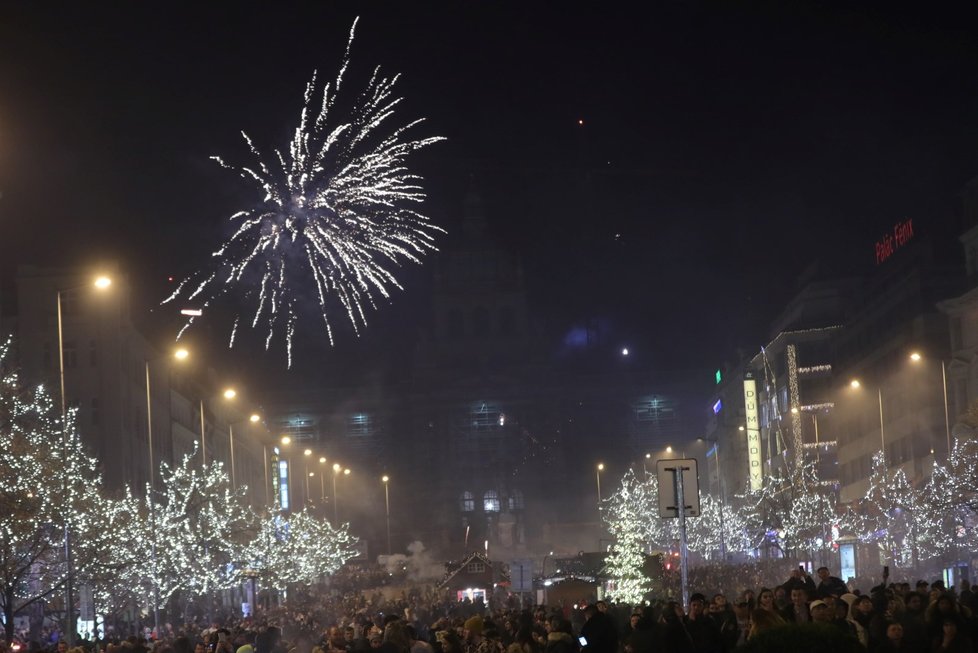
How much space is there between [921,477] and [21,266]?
138ft

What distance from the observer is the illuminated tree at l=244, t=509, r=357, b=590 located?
72188 mm

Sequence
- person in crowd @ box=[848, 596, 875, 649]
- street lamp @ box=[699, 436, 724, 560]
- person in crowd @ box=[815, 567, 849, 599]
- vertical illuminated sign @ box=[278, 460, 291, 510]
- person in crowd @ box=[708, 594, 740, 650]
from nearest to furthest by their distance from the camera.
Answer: person in crowd @ box=[848, 596, 875, 649]
person in crowd @ box=[708, 594, 740, 650]
person in crowd @ box=[815, 567, 849, 599]
street lamp @ box=[699, 436, 724, 560]
vertical illuminated sign @ box=[278, 460, 291, 510]

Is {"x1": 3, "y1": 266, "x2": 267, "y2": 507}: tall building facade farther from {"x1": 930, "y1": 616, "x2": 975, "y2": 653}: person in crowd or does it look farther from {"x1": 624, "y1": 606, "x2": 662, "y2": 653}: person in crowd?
{"x1": 930, "y1": 616, "x2": 975, "y2": 653}: person in crowd

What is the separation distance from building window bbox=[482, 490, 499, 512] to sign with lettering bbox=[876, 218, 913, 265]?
3407 inches

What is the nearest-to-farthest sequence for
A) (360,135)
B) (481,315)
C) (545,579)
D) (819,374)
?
(360,135), (545,579), (819,374), (481,315)

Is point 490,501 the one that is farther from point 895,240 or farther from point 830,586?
point 830,586

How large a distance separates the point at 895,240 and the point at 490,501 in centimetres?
A: 9226

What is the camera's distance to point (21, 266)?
7269 cm

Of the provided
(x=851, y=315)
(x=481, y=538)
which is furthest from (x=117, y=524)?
(x=481, y=538)

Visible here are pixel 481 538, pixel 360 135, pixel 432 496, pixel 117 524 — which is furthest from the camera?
pixel 432 496

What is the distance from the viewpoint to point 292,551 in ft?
271

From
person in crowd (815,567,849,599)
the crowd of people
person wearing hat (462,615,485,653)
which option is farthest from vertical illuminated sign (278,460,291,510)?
person in crowd (815,567,849,599)

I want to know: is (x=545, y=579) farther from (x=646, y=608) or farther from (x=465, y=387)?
(x=465, y=387)

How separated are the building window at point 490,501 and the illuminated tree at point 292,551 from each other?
222ft
